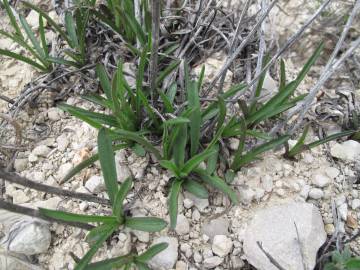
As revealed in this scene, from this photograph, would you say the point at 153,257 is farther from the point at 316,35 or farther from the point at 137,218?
the point at 316,35

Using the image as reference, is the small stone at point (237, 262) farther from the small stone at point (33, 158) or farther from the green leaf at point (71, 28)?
the green leaf at point (71, 28)

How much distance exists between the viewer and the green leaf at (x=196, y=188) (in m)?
1.47

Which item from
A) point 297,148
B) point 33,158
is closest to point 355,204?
point 297,148

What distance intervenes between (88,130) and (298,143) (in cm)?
92

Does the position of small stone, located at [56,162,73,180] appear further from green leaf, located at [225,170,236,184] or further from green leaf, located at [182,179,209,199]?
green leaf, located at [225,170,236,184]

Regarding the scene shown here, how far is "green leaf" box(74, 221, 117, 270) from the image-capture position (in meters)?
1.29

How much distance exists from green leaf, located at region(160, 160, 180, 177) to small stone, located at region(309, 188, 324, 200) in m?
0.56

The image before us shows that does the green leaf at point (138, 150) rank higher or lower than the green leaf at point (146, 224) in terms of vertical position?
higher

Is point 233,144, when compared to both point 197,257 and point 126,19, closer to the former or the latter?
point 197,257

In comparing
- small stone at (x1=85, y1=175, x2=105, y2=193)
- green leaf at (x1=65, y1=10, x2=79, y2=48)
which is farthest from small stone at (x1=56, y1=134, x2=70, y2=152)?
green leaf at (x1=65, y1=10, x2=79, y2=48)

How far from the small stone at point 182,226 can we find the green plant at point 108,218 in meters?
0.15

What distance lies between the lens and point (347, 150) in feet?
5.68

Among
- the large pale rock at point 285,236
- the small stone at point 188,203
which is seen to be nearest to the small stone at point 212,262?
the large pale rock at point 285,236

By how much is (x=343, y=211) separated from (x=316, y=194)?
0.12 meters
